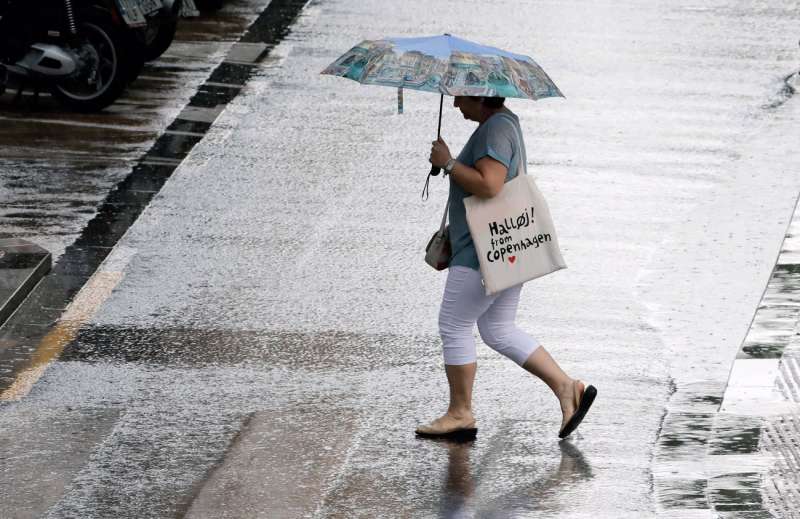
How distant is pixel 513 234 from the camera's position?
7.32 meters

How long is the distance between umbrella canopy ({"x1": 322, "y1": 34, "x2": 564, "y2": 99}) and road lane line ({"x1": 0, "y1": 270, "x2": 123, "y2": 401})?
2337 mm

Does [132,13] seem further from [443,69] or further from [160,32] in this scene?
[443,69]

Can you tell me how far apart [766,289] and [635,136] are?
368 cm

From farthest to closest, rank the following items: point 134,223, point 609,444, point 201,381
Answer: point 134,223
point 201,381
point 609,444

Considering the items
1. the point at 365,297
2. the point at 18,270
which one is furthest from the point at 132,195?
the point at 365,297

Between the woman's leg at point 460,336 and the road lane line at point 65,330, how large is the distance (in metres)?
2.09

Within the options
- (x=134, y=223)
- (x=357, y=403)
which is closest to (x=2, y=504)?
(x=357, y=403)

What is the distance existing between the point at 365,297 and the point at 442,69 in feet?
9.27

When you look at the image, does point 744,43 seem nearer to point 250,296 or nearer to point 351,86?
point 351,86

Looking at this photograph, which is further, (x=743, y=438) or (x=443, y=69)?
(x=743, y=438)

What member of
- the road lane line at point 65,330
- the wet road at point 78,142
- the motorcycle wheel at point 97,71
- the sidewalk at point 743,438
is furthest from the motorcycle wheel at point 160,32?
the sidewalk at point 743,438

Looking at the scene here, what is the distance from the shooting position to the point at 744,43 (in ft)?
54.5

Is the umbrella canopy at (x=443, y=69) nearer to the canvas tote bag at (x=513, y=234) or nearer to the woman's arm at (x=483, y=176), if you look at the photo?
the canvas tote bag at (x=513, y=234)

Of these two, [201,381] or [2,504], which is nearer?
[2,504]
